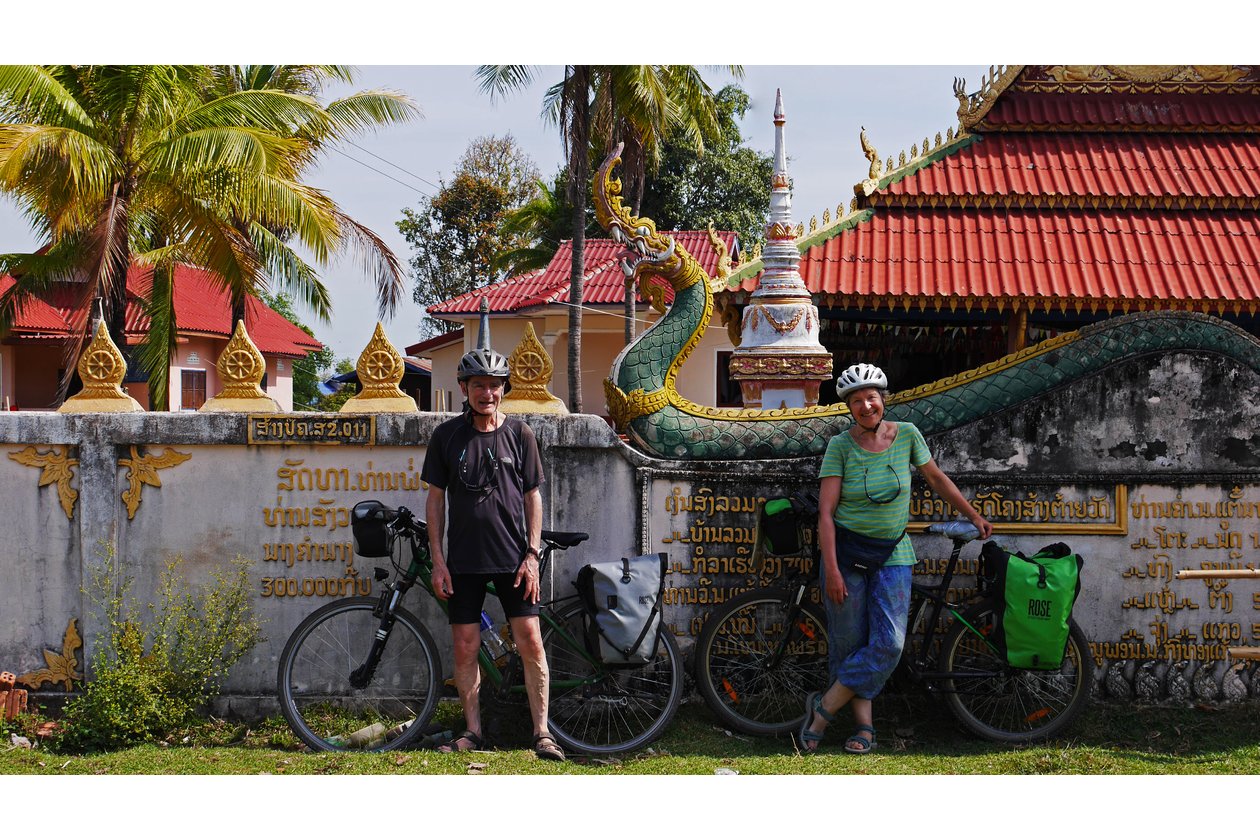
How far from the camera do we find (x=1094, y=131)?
1255 centimetres

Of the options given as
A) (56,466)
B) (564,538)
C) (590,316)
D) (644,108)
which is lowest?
(564,538)

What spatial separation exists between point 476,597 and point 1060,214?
9312 mm

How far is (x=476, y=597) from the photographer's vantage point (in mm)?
5336

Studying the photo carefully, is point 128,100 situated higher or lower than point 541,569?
higher

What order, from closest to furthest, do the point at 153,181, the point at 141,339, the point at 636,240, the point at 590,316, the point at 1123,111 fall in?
1. the point at 636,240
2. the point at 1123,111
3. the point at 153,181
4. the point at 141,339
5. the point at 590,316

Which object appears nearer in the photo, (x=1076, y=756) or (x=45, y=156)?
(x=1076, y=756)

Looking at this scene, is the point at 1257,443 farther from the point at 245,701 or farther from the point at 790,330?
the point at 245,701

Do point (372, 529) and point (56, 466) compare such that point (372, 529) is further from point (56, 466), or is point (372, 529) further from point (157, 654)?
point (56, 466)

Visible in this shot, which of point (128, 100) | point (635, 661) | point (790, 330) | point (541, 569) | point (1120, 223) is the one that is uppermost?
point (128, 100)

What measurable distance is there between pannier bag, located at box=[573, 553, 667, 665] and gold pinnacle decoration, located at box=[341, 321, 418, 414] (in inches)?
58.9

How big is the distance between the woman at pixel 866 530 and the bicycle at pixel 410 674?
0.86 m

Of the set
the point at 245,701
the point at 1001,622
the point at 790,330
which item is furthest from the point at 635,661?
the point at 790,330

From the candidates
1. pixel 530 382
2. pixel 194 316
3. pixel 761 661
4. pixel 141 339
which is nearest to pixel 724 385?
pixel 141 339

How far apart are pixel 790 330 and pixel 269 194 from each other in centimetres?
744
